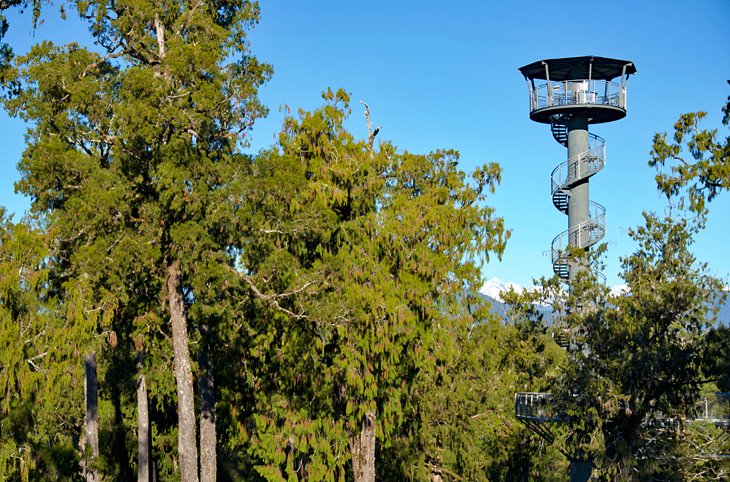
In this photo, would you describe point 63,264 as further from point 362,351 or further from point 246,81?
point 362,351

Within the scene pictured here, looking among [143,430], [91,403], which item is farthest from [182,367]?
[143,430]

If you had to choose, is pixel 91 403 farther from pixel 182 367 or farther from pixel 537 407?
pixel 537 407

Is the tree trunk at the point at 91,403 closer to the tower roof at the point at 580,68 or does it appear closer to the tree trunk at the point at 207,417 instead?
the tree trunk at the point at 207,417

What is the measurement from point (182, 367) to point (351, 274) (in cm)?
399

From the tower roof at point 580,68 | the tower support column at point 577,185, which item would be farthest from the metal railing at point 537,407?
the tower roof at point 580,68

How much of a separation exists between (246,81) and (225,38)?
2.87 ft

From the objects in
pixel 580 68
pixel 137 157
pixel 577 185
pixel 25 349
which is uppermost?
pixel 580 68

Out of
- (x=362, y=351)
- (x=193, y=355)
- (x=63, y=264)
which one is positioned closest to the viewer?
(x=63, y=264)

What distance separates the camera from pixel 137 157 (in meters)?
15.5

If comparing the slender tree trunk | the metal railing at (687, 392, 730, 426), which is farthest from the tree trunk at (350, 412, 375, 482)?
the slender tree trunk

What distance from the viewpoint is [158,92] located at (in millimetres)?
14898

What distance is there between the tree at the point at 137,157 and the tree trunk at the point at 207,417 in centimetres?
250

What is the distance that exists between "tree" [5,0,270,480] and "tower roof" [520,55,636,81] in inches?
816

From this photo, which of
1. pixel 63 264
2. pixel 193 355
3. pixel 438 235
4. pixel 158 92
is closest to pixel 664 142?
pixel 438 235
